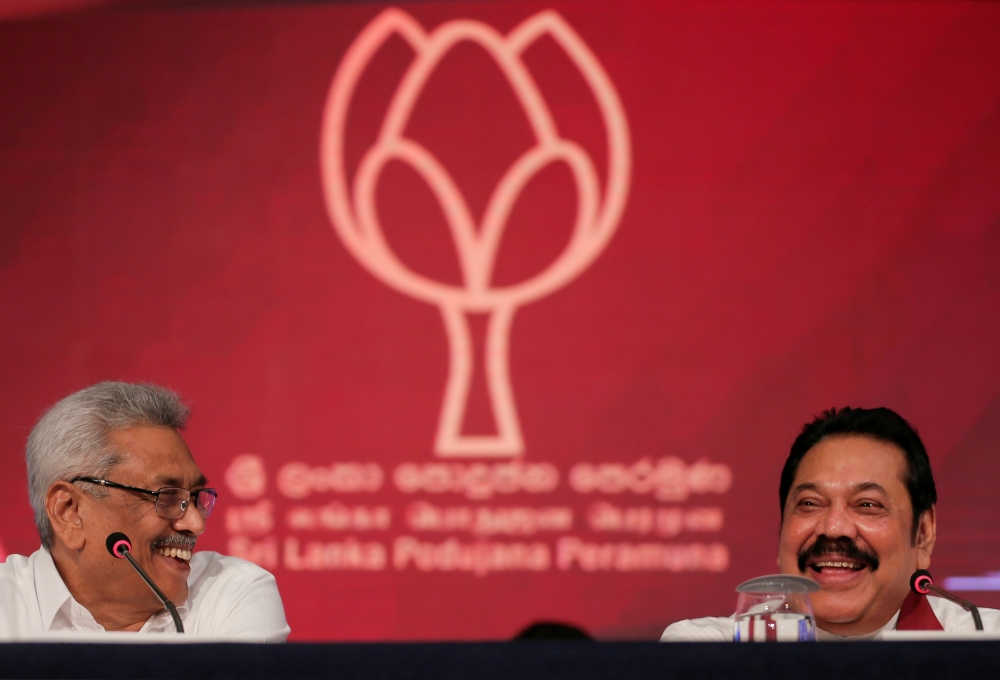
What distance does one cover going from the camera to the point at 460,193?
3.39 m

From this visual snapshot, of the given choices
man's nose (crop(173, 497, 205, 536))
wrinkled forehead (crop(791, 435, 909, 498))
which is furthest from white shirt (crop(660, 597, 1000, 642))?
man's nose (crop(173, 497, 205, 536))

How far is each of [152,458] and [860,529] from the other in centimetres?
132

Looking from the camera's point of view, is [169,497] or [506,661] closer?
[506,661]

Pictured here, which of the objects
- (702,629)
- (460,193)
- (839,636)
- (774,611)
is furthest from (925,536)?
(460,193)

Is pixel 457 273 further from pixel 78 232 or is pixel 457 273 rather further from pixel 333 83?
pixel 78 232

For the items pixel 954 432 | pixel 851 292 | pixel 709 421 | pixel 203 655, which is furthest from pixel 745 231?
pixel 203 655

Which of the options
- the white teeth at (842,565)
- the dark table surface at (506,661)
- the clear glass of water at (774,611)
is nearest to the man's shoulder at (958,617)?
the white teeth at (842,565)

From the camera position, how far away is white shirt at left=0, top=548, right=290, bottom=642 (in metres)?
1.89

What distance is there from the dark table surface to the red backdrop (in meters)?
2.29

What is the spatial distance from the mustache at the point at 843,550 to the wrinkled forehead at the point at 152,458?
118cm

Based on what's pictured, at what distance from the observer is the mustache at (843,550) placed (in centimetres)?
191

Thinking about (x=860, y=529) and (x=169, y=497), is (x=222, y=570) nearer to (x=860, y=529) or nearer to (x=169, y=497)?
(x=169, y=497)

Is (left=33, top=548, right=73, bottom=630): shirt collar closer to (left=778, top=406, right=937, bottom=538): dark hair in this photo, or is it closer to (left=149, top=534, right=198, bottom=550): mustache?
(left=149, top=534, right=198, bottom=550): mustache

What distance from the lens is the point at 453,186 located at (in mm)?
3396
